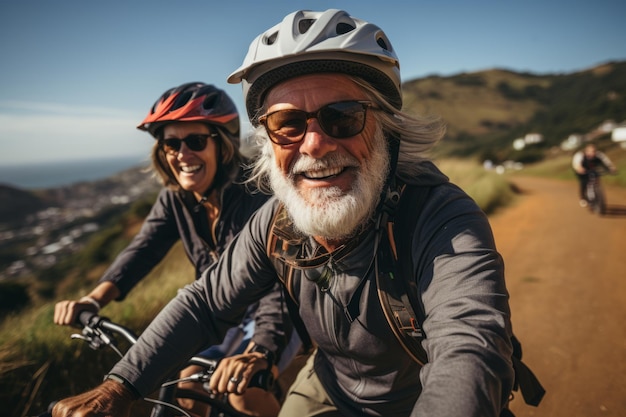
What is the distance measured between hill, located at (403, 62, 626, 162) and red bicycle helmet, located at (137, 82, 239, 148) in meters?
71.0

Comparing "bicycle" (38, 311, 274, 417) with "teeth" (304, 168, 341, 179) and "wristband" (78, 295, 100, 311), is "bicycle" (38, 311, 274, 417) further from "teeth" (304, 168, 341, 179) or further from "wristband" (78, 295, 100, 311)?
"teeth" (304, 168, 341, 179)

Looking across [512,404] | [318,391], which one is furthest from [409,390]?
[512,404]

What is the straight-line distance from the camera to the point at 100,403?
1544mm

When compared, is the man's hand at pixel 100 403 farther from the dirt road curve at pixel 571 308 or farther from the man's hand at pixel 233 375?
the dirt road curve at pixel 571 308

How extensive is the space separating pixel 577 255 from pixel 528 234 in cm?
169

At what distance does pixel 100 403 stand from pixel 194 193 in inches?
74.1

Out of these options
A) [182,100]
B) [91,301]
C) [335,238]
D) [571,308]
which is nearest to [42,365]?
[91,301]

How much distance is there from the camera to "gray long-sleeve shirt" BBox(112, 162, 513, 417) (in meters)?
1.17

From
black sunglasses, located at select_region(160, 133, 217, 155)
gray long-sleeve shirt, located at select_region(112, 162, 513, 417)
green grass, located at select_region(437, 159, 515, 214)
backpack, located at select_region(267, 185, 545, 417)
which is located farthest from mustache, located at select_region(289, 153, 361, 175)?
green grass, located at select_region(437, 159, 515, 214)

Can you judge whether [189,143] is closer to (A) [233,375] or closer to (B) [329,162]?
(B) [329,162]

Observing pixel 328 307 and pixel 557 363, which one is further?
pixel 557 363

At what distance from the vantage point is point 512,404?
3188 mm

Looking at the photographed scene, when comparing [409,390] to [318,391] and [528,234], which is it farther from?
[528,234]

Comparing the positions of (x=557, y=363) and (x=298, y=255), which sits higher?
(x=298, y=255)
